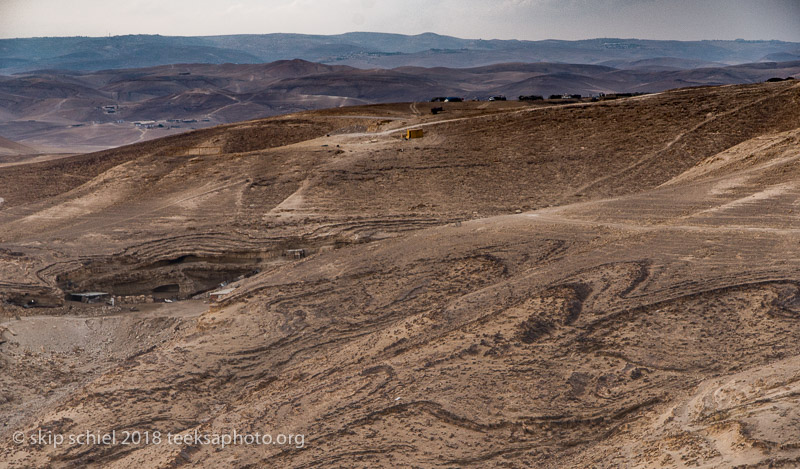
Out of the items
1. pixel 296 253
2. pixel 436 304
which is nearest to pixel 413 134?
pixel 296 253

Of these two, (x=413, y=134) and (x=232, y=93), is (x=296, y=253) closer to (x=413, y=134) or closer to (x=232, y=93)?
(x=413, y=134)

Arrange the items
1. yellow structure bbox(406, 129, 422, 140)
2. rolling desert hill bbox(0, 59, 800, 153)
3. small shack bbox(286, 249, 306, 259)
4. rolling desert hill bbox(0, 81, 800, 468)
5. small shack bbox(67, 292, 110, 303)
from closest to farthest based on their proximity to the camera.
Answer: rolling desert hill bbox(0, 81, 800, 468), small shack bbox(67, 292, 110, 303), small shack bbox(286, 249, 306, 259), yellow structure bbox(406, 129, 422, 140), rolling desert hill bbox(0, 59, 800, 153)

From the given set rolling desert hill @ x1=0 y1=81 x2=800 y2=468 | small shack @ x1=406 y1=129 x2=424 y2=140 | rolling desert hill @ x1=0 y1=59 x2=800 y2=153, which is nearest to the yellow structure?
small shack @ x1=406 y1=129 x2=424 y2=140

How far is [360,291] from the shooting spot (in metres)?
15.3

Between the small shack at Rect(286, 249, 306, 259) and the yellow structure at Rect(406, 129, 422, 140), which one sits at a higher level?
the yellow structure at Rect(406, 129, 422, 140)

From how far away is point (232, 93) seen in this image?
350ft

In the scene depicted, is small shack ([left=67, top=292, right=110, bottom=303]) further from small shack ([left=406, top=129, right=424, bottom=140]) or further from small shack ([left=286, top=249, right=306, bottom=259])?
small shack ([left=406, top=129, right=424, bottom=140])

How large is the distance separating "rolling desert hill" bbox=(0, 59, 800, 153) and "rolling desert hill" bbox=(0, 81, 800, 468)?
59578 millimetres

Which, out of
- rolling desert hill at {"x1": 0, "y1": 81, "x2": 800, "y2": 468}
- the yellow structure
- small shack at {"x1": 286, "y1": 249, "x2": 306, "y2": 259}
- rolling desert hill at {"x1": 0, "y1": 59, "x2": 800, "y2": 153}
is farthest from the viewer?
rolling desert hill at {"x1": 0, "y1": 59, "x2": 800, "y2": 153}

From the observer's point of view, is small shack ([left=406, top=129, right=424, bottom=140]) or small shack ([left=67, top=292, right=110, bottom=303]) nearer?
small shack ([left=67, top=292, right=110, bottom=303])

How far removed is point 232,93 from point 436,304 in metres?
98.3

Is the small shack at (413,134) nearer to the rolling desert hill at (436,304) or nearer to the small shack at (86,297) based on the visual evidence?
the rolling desert hill at (436,304)

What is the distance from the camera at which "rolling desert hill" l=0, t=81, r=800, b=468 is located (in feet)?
31.2

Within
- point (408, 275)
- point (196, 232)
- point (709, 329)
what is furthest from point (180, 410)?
point (196, 232)
